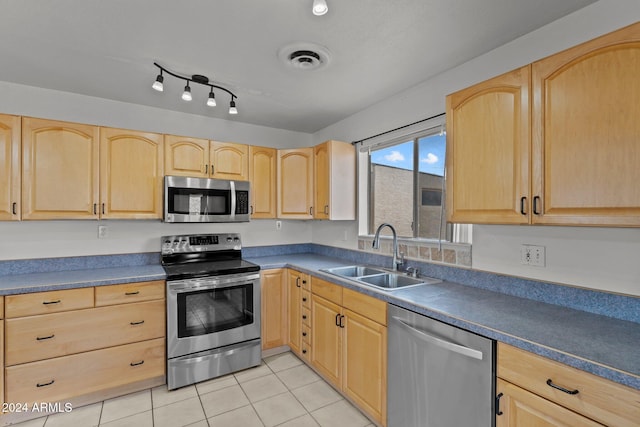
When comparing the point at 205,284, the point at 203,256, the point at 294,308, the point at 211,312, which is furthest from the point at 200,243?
the point at 294,308

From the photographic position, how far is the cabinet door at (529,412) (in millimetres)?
1064

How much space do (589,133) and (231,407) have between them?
8.56 feet

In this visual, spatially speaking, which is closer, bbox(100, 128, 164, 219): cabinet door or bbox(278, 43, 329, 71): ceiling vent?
bbox(278, 43, 329, 71): ceiling vent

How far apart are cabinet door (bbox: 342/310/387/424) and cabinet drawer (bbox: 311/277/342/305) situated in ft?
0.46

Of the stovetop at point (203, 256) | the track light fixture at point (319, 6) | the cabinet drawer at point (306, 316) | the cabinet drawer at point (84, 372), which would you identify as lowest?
the cabinet drawer at point (84, 372)

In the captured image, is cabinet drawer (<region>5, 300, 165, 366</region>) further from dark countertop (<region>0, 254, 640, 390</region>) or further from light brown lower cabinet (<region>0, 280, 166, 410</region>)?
dark countertop (<region>0, 254, 640, 390</region>)

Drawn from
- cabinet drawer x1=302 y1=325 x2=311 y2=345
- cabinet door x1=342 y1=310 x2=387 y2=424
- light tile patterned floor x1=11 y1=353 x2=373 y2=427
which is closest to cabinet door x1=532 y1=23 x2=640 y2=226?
cabinet door x1=342 y1=310 x2=387 y2=424

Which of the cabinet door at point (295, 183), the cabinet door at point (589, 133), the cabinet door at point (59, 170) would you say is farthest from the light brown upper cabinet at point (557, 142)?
the cabinet door at point (59, 170)

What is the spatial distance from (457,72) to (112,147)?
8.90 ft

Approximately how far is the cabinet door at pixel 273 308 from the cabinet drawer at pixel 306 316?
30 centimetres

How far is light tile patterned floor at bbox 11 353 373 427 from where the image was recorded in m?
2.03

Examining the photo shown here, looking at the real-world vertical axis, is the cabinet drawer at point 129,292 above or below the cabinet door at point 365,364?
above

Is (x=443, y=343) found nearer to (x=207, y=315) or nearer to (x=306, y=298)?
(x=306, y=298)

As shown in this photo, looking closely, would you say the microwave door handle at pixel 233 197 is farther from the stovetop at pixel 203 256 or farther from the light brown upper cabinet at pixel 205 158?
the stovetop at pixel 203 256
